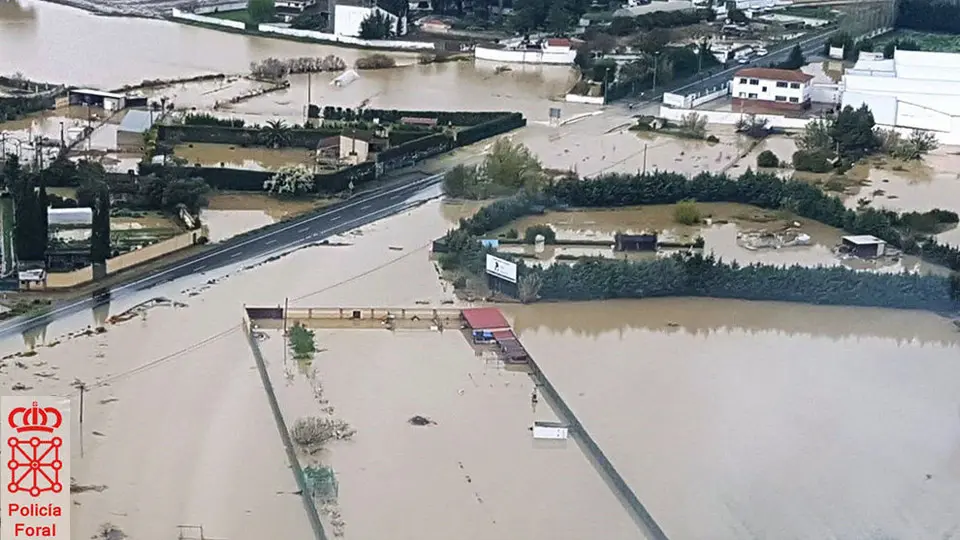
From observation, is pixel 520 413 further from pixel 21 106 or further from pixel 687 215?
pixel 21 106

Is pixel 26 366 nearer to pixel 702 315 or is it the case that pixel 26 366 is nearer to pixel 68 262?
pixel 68 262

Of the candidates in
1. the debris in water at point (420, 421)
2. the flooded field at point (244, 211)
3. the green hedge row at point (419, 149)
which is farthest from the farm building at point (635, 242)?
the debris in water at point (420, 421)

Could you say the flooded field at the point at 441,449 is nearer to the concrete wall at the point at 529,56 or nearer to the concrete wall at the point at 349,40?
the concrete wall at the point at 529,56

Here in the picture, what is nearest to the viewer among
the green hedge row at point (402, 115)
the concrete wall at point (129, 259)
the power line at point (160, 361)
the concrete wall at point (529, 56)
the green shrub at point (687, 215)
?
the power line at point (160, 361)

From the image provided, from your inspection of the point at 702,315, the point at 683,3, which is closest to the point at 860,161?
the point at 702,315

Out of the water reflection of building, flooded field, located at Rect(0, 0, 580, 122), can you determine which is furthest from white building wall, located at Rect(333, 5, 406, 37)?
the water reflection of building

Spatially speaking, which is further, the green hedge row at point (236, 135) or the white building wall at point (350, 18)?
the white building wall at point (350, 18)

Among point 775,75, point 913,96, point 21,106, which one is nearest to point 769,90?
point 775,75
